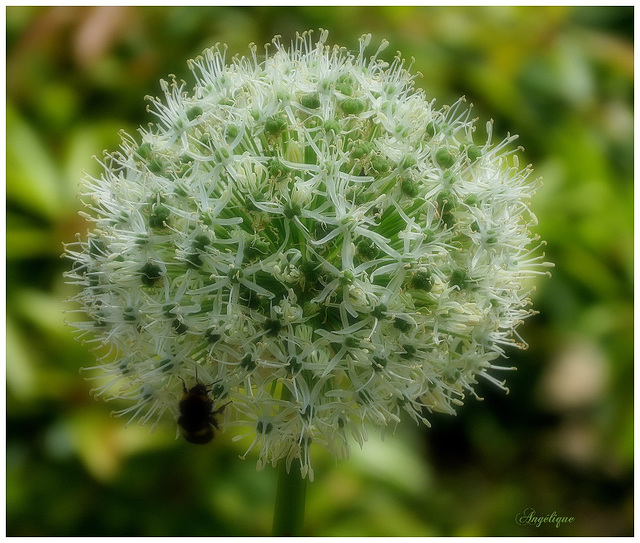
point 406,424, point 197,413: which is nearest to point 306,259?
point 197,413

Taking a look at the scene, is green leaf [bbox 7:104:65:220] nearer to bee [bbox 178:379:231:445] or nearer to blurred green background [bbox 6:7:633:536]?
blurred green background [bbox 6:7:633:536]

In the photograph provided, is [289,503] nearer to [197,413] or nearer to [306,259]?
[197,413]

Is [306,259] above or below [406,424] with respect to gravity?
above

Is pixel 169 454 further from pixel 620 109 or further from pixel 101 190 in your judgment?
pixel 620 109

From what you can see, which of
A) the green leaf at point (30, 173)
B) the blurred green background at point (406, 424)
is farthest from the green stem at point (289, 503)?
the green leaf at point (30, 173)

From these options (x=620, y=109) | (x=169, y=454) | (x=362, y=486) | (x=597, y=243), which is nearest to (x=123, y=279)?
(x=169, y=454)

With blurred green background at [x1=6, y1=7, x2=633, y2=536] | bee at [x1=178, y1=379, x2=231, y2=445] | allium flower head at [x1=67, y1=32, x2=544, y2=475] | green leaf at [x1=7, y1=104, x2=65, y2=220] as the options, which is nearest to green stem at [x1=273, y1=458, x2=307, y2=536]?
allium flower head at [x1=67, y1=32, x2=544, y2=475]
